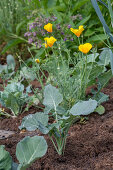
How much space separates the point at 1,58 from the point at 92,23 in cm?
224

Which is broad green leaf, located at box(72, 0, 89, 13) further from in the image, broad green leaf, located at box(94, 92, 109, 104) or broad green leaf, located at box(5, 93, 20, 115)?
broad green leaf, located at box(5, 93, 20, 115)

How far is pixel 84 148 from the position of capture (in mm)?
1757

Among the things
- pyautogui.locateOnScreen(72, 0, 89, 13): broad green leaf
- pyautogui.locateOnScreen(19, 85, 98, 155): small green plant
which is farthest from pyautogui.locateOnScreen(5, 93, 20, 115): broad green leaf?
pyautogui.locateOnScreen(72, 0, 89, 13): broad green leaf

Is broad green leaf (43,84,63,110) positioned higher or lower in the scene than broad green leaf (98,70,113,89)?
higher

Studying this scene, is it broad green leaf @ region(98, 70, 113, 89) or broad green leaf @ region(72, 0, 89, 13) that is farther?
broad green leaf @ region(72, 0, 89, 13)

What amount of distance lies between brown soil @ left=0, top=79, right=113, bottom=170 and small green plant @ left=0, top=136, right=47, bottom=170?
26 centimetres

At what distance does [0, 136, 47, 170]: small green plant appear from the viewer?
1.31 m

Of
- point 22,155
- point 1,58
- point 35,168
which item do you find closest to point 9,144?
point 35,168

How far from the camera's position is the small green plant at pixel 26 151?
1.31 meters

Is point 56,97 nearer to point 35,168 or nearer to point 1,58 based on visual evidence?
point 35,168

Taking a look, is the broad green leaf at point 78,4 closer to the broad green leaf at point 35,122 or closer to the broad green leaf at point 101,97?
the broad green leaf at point 101,97

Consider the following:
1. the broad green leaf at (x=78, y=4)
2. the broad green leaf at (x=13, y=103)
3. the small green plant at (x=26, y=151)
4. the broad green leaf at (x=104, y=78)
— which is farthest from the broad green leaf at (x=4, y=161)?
the broad green leaf at (x=78, y=4)

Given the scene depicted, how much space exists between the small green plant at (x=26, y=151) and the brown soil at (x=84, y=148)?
258mm

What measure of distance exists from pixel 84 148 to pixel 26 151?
536mm
